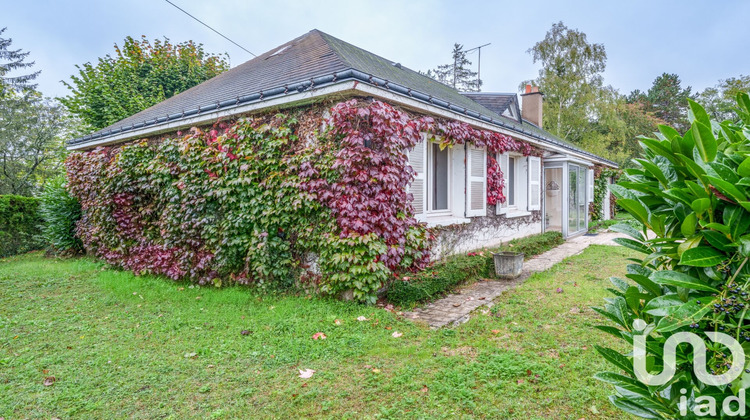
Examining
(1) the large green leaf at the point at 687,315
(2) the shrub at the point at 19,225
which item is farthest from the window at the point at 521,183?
(2) the shrub at the point at 19,225

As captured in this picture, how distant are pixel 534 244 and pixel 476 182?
102 inches

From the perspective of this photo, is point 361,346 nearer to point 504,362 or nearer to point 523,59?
point 504,362

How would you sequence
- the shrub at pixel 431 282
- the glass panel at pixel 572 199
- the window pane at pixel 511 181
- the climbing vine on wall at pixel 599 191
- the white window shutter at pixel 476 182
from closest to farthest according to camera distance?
the shrub at pixel 431 282 → the white window shutter at pixel 476 182 → the window pane at pixel 511 181 → the glass panel at pixel 572 199 → the climbing vine on wall at pixel 599 191

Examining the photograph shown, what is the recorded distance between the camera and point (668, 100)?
41.1 m

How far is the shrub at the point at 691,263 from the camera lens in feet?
3.66

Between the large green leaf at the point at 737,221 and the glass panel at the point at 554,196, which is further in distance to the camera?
the glass panel at the point at 554,196

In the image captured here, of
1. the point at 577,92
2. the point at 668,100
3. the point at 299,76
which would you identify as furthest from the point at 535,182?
the point at 668,100

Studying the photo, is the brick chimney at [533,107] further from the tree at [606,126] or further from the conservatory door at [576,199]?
the tree at [606,126]

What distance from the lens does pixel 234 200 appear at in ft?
21.3

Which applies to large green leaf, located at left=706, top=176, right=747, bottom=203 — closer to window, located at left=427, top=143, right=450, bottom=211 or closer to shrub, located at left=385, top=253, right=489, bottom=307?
shrub, located at left=385, top=253, right=489, bottom=307

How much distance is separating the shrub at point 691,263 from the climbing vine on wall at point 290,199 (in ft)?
13.1

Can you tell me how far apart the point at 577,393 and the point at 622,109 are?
29563 mm

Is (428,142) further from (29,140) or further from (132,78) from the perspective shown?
(29,140)

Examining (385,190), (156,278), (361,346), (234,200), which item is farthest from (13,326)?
(385,190)
